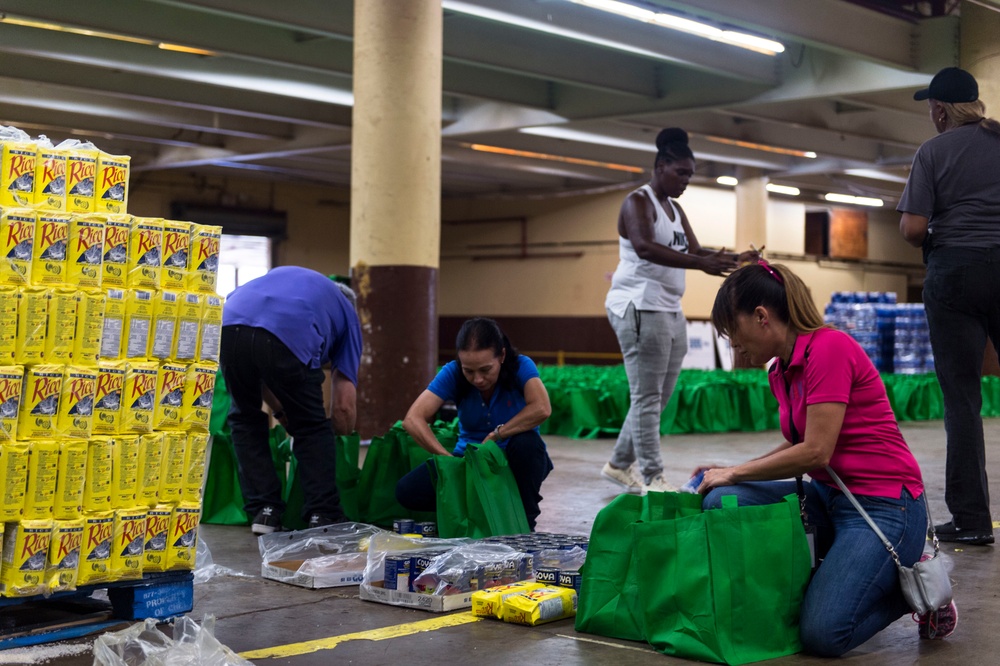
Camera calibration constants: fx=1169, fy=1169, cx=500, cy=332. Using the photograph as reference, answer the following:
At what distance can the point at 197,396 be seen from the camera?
12.3ft

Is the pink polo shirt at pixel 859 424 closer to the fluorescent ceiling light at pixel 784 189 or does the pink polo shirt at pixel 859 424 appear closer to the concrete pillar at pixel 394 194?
the concrete pillar at pixel 394 194

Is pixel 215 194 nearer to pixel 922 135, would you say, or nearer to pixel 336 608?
pixel 922 135

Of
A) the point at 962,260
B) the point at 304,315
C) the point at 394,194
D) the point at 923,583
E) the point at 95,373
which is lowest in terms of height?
the point at 923,583

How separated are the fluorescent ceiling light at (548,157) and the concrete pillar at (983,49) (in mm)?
9654

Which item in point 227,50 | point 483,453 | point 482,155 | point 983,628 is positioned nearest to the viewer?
point 983,628

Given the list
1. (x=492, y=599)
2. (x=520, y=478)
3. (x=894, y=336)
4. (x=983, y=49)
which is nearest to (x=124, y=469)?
(x=492, y=599)

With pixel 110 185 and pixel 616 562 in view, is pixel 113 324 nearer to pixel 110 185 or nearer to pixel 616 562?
pixel 110 185

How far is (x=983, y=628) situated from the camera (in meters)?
3.63

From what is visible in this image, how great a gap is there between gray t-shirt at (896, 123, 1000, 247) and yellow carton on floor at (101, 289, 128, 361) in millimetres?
3187

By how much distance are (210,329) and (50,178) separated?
69 centimetres

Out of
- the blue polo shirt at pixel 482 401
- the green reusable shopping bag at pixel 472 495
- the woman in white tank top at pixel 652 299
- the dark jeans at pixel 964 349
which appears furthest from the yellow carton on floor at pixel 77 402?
the woman in white tank top at pixel 652 299

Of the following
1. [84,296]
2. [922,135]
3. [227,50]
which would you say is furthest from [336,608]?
[922,135]

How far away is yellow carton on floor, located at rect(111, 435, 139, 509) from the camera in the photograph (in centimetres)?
351

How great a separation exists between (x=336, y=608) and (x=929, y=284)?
9.48ft
